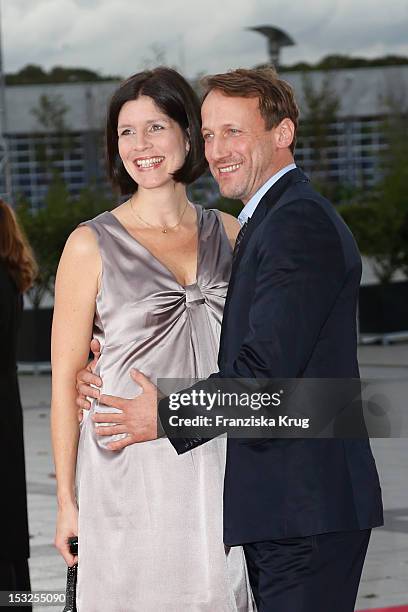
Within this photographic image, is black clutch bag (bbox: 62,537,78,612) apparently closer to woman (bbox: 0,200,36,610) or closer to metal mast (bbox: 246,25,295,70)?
woman (bbox: 0,200,36,610)

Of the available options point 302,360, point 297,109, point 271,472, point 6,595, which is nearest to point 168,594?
point 271,472

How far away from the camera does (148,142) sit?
10.9 feet

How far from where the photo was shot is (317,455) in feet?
9.05

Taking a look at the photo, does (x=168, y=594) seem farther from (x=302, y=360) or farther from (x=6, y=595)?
(x=6, y=595)

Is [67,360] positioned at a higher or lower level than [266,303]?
lower

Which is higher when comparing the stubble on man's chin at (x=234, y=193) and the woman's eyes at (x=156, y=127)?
the woman's eyes at (x=156, y=127)

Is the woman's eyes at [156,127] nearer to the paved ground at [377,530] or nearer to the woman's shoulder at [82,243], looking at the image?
the woman's shoulder at [82,243]

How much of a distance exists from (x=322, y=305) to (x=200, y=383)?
0.31 meters

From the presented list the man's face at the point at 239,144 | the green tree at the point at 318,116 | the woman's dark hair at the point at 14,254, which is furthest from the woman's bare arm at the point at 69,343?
the green tree at the point at 318,116

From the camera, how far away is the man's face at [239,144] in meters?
2.91

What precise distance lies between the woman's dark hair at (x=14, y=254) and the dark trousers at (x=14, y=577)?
106 cm

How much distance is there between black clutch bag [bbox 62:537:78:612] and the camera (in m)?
3.22

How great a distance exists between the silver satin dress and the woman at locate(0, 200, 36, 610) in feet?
5.48

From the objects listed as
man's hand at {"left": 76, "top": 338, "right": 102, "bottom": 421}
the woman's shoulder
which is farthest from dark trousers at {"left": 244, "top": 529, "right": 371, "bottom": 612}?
the woman's shoulder
